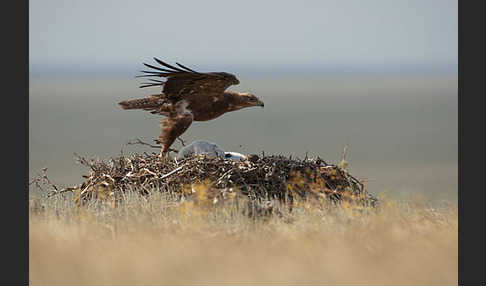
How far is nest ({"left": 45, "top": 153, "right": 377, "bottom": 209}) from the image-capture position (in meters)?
9.48

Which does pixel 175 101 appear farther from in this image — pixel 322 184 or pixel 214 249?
pixel 214 249

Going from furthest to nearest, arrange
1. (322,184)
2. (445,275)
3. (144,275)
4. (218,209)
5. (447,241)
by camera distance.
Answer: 1. (322,184)
2. (218,209)
3. (447,241)
4. (445,275)
5. (144,275)

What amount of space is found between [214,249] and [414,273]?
1994mm

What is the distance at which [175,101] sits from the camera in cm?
1080

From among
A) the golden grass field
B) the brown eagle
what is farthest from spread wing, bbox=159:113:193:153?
the golden grass field

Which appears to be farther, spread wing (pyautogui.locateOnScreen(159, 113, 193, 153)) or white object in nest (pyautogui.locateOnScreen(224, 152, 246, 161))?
spread wing (pyautogui.locateOnScreen(159, 113, 193, 153))

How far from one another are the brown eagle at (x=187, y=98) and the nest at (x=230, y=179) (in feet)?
1.91

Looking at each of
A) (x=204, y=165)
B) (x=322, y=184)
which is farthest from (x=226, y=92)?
(x=322, y=184)

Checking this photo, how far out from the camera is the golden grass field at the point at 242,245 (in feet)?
22.7

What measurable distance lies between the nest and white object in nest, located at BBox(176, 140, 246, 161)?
1.14ft

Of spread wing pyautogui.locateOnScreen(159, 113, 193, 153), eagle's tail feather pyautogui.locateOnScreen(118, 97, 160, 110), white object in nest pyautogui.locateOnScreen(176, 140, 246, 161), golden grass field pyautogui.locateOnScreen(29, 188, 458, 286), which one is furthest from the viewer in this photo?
eagle's tail feather pyautogui.locateOnScreen(118, 97, 160, 110)

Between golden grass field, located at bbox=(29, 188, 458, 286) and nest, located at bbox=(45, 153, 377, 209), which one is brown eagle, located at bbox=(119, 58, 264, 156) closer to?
nest, located at bbox=(45, 153, 377, 209)

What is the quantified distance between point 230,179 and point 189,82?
5.92ft

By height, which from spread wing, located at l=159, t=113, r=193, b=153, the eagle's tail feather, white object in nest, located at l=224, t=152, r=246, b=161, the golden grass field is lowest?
the golden grass field
